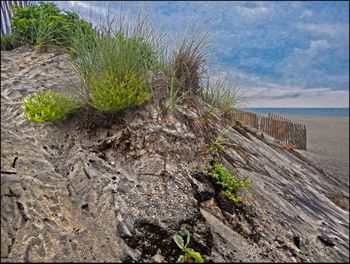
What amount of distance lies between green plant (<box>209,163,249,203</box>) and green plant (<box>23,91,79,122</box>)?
1.71m

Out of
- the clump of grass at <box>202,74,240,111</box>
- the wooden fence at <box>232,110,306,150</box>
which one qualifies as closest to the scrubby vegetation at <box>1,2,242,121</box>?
the clump of grass at <box>202,74,240,111</box>

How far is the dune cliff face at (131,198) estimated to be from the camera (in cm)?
273

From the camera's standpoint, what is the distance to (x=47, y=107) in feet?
12.4

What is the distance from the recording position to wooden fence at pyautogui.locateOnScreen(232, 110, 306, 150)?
13914mm

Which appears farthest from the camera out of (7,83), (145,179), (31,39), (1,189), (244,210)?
(31,39)

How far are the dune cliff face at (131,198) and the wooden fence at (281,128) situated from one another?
30.9 feet

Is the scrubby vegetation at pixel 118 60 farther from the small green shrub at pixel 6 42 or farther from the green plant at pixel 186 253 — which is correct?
the green plant at pixel 186 253

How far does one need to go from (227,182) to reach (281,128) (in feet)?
38.5

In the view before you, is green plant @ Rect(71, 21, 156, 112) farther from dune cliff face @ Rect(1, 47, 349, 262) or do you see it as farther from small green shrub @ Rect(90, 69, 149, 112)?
dune cliff face @ Rect(1, 47, 349, 262)

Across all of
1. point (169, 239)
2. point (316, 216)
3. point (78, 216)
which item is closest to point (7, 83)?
point (78, 216)

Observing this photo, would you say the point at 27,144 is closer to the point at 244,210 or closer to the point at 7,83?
the point at 7,83

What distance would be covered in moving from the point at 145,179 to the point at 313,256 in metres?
1.79

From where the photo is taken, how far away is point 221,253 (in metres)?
2.99

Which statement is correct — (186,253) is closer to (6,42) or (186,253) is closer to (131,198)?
(131,198)
